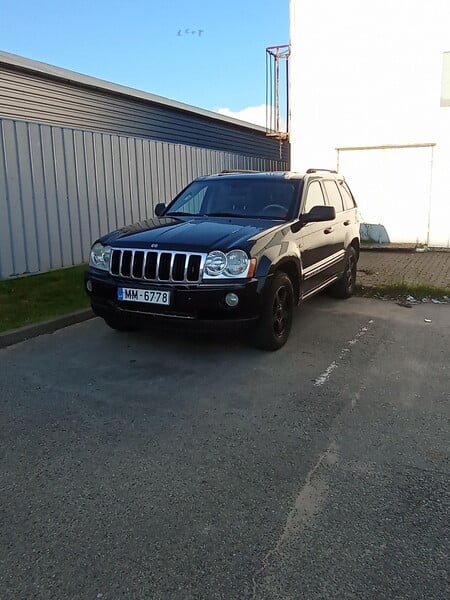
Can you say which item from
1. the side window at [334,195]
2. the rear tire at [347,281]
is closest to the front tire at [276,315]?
the side window at [334,195]

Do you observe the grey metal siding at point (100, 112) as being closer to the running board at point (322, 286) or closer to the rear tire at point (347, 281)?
the rear tire at point (347, 281)

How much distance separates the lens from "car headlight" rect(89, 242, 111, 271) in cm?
536

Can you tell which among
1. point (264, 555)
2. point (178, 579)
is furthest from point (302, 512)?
point (178, 579)

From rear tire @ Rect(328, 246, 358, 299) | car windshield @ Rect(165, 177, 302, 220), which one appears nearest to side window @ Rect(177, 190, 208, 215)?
car windshield @ Rect(165, 177, 302, 220)

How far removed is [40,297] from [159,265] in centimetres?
324

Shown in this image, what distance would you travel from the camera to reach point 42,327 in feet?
20.2

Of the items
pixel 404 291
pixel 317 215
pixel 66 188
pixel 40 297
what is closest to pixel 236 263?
pixel 317 215

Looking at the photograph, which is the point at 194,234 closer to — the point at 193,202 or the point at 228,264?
the point at 228,264

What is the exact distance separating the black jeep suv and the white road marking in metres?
0.62

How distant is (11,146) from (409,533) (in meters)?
8.13

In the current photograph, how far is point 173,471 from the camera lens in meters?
3.17

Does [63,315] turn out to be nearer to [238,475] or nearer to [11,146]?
[11,146]

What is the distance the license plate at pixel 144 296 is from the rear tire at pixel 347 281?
373 cm

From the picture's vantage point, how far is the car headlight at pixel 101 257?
5.36 metres
